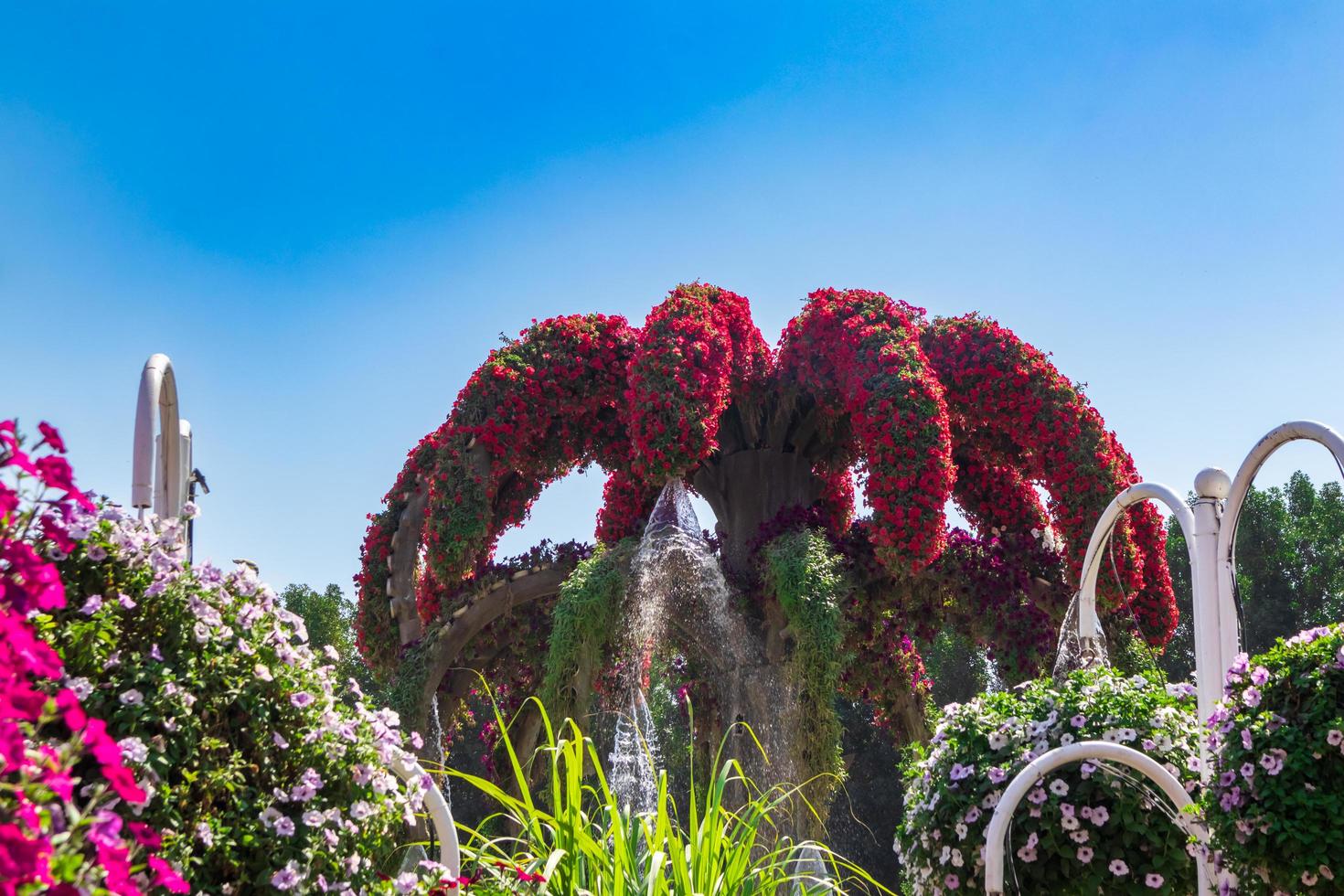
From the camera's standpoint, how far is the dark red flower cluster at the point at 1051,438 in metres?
7.66

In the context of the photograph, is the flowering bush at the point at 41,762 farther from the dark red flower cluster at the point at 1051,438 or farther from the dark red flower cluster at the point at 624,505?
the dark red flower cluster at the point at 624,505

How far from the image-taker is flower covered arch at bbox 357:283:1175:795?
24.0 ft

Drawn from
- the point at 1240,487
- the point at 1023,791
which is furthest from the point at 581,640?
the point at 1240,487

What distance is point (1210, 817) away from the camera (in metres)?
3.21

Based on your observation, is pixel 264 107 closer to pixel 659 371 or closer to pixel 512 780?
pixel 659 371

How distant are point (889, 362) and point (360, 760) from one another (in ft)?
18.9

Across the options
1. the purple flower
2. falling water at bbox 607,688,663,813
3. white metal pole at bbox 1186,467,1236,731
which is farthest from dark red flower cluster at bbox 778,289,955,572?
the purple flower

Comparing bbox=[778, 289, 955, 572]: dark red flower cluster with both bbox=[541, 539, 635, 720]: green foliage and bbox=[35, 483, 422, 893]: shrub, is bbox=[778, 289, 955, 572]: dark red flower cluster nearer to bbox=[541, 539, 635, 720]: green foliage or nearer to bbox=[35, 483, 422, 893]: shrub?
bbox=[541, 539, 635, 720]: green foliage

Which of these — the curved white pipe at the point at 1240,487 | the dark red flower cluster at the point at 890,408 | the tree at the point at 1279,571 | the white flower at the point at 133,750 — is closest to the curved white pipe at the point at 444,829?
the white flower at the point at 133,750

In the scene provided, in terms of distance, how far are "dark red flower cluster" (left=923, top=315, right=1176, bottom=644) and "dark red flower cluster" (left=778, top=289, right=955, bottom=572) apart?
0.46m

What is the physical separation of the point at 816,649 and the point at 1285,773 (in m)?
4.03

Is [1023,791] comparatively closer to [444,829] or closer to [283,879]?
[444,829]

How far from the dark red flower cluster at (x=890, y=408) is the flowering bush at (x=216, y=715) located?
526cm

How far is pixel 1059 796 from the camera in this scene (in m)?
3.75
